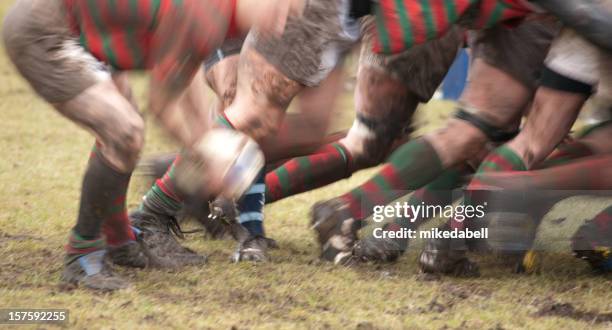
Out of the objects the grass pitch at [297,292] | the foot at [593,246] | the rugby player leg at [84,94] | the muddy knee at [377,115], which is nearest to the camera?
the grass pitch at [297,292]

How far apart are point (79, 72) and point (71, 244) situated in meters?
0.65

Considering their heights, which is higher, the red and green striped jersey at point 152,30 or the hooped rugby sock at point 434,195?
the red and green striped jersey at point 152,30

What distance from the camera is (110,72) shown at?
13.3ft

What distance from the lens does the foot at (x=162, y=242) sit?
432 cm

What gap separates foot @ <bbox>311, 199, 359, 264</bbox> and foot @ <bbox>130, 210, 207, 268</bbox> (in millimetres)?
490

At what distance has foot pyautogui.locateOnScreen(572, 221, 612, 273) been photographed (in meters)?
4.10

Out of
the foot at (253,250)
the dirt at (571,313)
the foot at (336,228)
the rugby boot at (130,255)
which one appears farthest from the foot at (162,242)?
the dirt at (571,313)

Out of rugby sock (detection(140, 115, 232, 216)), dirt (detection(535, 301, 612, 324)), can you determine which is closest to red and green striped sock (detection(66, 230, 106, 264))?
rugby sock (detection(140, 115, 232, 216))

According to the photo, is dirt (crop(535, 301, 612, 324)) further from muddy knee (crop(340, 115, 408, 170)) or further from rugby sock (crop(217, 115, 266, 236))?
rugby sock (crop(217, 115, 266, 236))

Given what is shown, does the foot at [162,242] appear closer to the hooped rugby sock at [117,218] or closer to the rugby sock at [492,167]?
the hooped rugby sock at [117,218]

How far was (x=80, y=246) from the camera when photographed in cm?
400

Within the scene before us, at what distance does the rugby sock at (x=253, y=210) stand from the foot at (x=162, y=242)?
267mm

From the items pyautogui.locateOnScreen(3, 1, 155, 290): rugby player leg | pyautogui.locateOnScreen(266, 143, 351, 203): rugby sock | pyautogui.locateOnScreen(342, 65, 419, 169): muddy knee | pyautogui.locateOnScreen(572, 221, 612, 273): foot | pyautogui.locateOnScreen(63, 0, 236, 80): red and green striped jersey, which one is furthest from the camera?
pyautogui.locateOnScreen(266, 143, 351, 203): rugby sock

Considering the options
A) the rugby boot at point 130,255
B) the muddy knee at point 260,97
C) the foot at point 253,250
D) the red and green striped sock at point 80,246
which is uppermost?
the muddy knee at point 260,97
